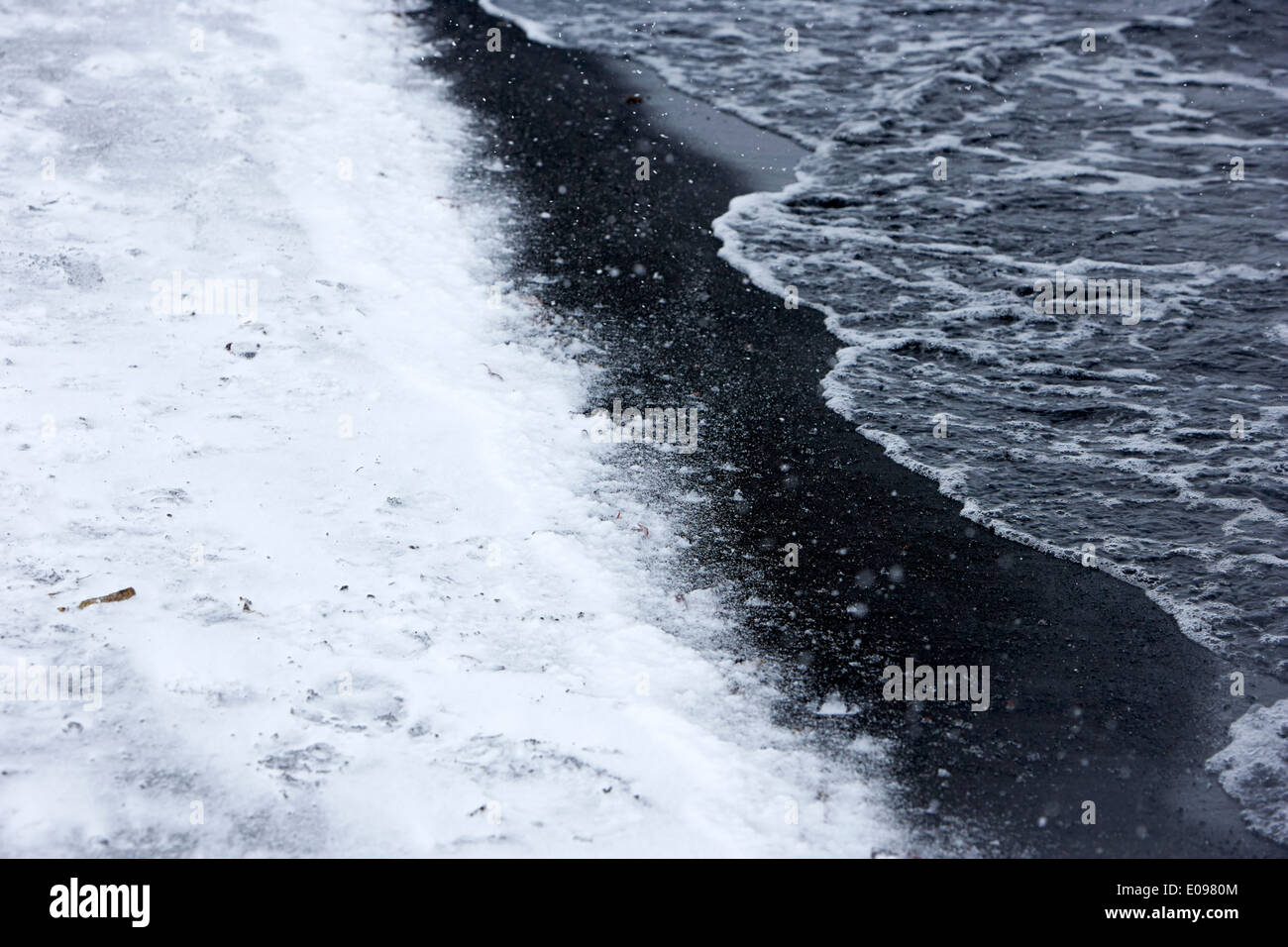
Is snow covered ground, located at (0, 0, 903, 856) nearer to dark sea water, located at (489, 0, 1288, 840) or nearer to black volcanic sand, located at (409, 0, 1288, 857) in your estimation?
black volcanic sand, located at (409, 0, 1288, 857)

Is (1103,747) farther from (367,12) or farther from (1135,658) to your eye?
(367,12)

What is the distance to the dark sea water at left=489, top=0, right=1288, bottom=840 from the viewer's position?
473cm

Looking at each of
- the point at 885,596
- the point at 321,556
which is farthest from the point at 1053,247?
the point at 321,556

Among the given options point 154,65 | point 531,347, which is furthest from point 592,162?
point 154,65

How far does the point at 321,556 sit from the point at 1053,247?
5590 mm

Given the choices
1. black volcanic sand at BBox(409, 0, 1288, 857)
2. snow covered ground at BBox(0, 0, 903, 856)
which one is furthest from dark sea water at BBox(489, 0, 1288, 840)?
snow covered ground at BBox(0, 0, 903, 856)

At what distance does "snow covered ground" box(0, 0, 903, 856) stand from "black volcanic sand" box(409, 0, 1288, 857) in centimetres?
30

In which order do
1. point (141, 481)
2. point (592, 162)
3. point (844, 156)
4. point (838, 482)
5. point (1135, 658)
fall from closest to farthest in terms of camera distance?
point (1135, 658) → point (141, 481) → point (838, 482) → point (592, 162) → point (844, 156)

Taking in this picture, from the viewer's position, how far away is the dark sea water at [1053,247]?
4.73 meters

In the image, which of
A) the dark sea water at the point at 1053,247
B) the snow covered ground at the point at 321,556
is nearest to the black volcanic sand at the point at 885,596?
the dark sea water at the point at 1053,247

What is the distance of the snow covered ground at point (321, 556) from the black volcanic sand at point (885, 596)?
299 millimetres

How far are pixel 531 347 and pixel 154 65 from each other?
490cm

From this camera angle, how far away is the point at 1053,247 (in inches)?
279

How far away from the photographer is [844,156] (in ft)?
27.7
